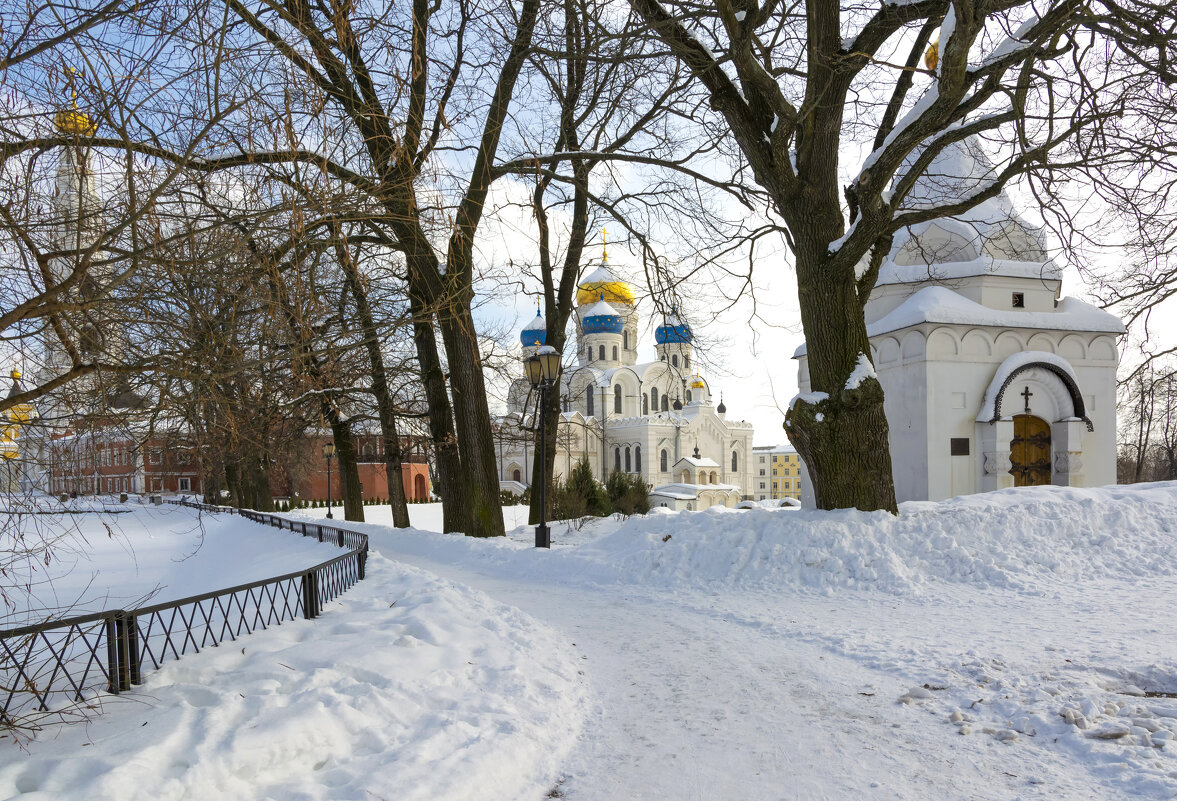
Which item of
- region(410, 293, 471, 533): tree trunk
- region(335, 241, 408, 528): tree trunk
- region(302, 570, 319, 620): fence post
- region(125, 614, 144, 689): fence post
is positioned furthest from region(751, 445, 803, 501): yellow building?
region(125, 614, 144, 689): fence post

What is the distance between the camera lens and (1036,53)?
782 cm

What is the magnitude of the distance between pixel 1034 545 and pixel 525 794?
7555 millimetres

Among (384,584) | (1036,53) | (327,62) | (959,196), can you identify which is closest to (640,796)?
(327,62)

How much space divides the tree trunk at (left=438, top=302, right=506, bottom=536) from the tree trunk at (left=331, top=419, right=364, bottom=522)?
252 inches

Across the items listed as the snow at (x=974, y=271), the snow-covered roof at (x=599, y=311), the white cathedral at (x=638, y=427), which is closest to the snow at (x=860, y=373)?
the snow at (x=974, y=271)

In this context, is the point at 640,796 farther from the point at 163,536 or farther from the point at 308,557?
the point at 163,536

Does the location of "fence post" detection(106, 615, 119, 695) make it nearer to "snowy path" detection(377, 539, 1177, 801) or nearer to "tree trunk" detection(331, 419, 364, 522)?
"snowy path" detection(377, 539, 1177, 801)

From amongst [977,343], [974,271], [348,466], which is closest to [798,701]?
[977,343]

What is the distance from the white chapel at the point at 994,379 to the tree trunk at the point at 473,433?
820cm

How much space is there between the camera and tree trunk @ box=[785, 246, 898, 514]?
31.3 feet

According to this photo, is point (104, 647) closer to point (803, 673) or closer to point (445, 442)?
point (803, 673)

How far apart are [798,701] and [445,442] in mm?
10489

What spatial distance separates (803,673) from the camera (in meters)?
5.48

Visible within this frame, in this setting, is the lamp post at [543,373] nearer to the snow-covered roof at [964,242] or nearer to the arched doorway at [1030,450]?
the snow-covered roof at [964,242]
